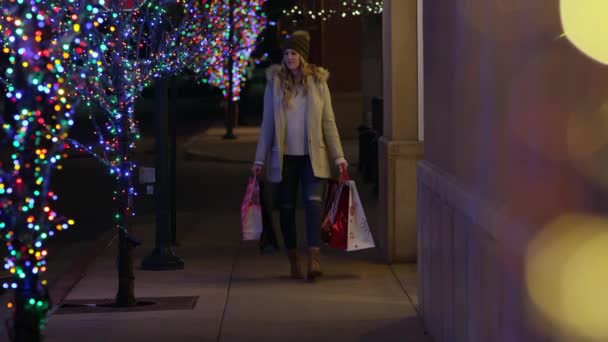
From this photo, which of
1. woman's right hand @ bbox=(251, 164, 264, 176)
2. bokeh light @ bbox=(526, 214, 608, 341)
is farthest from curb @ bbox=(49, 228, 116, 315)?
bokeh light @ bbox=(526, 214, 608, 341)

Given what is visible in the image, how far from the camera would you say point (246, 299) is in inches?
373

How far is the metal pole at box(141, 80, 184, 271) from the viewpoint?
1113 cm

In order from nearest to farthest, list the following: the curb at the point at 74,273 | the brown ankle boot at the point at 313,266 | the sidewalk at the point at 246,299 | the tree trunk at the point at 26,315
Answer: the tree trunk at the point at 26,315 < the sidewalk at the point at 246,299 < the curb at the point at 74,273 < the brown ankle boot at the point at 313,266

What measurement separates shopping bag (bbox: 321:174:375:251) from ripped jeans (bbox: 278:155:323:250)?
12cm

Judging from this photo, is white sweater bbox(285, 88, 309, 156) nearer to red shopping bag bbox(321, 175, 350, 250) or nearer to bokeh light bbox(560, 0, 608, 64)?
red shopping bag bbox(321, 175, 350, 250)

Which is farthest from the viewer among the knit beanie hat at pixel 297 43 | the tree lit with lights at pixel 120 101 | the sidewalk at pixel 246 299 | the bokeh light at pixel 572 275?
the knit beanie hat at pixel 297 43

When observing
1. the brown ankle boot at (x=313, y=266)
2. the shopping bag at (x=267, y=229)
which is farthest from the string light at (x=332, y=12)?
the brown ankle boot at (x=313, y=266)

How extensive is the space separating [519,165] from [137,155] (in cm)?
2506

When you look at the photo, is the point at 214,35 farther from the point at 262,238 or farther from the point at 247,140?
the point at 247,140

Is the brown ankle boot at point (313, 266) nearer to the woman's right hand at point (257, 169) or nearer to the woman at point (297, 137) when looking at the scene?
the woman at point (297, 137)

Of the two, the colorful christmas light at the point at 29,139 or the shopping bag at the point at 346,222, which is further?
the shopping bag at the point at 346,222

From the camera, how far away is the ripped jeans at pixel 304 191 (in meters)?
10.5

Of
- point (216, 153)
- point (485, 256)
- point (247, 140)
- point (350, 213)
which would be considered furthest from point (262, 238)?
point (247, 140)

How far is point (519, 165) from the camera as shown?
4805 mm
